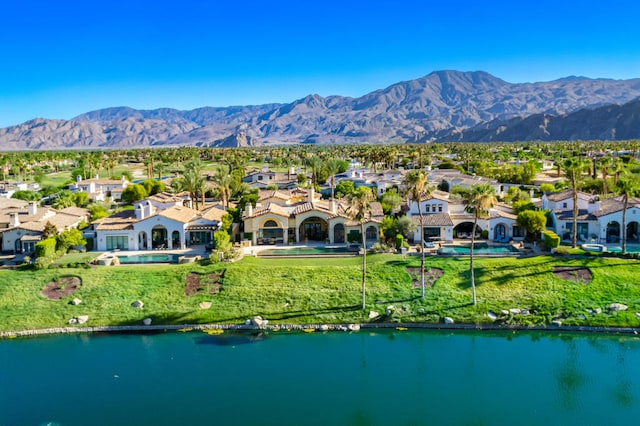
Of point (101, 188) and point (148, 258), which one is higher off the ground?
point (101, 188)

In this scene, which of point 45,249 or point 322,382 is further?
point 45,249

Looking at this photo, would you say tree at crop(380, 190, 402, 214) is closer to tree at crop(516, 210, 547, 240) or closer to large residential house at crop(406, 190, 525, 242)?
large residential house at crop(406, 190, 525, 242)


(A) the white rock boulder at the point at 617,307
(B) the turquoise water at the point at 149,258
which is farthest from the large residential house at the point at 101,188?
(A) the white rock boulder at the point at 617,307

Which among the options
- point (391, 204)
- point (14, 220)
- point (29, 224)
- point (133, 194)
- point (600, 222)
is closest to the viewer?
point (600, 222)

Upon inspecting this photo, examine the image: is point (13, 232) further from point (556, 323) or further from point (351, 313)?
point (556, 323)

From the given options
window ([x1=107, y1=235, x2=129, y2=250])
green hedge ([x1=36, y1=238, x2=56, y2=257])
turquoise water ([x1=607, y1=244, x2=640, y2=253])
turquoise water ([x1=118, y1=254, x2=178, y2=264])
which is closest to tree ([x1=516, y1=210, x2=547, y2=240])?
turquoise water ([x1=607, y1=244, x2=640, y2=253])

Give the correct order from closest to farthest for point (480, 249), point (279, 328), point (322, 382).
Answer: point (322, 382) < point (279, 328) < point (480, 249)

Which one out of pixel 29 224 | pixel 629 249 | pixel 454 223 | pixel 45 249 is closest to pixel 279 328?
pixel 45 249

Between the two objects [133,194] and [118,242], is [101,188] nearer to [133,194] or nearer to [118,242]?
[133,194]

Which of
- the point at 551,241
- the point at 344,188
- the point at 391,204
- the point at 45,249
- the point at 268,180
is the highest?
the point at 268,180
